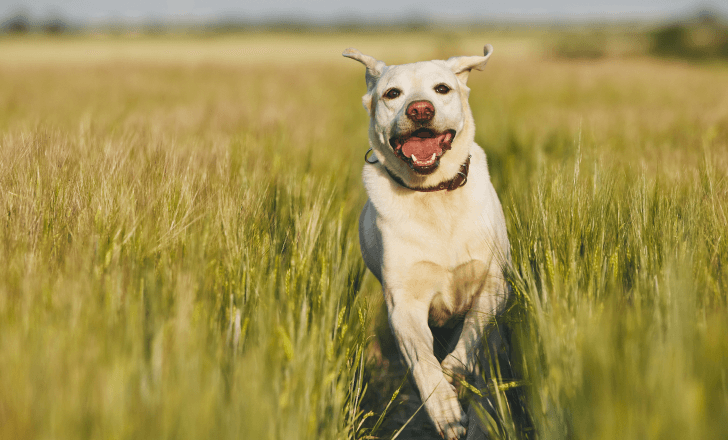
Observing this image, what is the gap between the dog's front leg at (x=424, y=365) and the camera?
6.94 feet

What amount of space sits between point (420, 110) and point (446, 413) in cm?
141

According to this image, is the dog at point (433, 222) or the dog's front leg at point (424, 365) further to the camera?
the dog at point (433, 222)

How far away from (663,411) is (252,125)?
4.94 meters

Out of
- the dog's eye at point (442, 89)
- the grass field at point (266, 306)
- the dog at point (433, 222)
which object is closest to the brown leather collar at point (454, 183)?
the dog at point (433, 222)

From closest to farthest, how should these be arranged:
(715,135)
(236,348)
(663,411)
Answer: (663,411)
(236,348)
(715,135)

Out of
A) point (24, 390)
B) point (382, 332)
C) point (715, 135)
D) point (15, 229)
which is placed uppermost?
point (715, 135)

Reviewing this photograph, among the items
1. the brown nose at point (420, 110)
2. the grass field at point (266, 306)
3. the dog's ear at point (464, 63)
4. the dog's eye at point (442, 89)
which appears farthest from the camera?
the dog's ear at point (464, 63)

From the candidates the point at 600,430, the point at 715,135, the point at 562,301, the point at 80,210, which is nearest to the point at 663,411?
the point at 600,430

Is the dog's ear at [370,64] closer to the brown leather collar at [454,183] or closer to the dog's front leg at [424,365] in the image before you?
the brown leather collar at [454,183]

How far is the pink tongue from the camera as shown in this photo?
102 inches

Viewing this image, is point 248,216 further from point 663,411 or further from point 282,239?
point 663,411

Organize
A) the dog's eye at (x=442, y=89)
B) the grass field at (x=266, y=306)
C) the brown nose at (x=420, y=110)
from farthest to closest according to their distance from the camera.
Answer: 1. the dog's eye at (x=442, y=89)
2. the brown nose at (x=420, y=110)
3. the grass field at (x=266, y=306)

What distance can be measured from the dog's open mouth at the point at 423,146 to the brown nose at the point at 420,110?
0.10m

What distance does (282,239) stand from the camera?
8.23 feet
